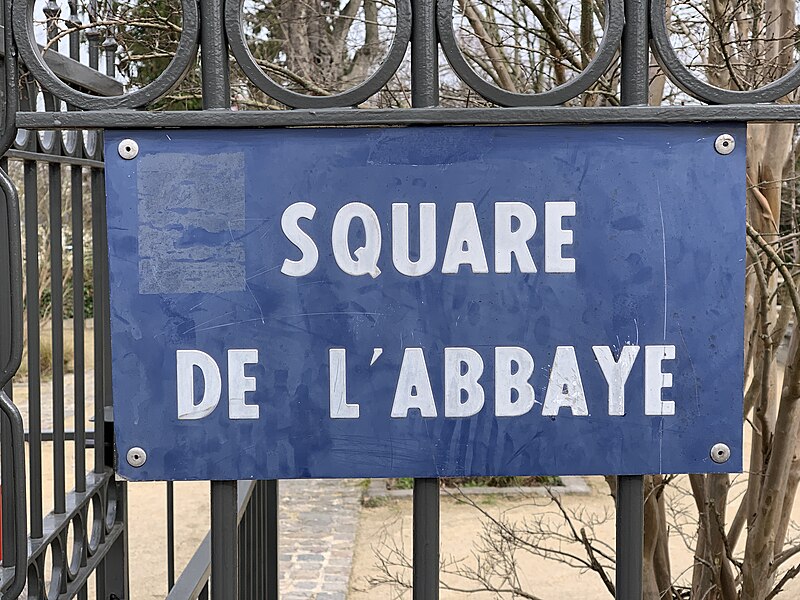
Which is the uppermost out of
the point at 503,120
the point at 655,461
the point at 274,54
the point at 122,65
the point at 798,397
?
the point at 274,54

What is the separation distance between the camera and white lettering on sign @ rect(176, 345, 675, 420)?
1.24 metres

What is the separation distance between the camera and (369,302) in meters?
1.25

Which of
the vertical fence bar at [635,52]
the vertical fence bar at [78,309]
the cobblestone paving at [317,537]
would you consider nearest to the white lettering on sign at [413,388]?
the vertical fence bar at [635,52]

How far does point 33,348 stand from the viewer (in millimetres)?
1886

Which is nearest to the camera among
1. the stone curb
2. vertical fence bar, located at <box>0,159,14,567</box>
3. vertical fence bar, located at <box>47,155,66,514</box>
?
vertical fence bar, located at <box>0,159,14,567</box>

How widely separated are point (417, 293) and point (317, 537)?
20.8ft

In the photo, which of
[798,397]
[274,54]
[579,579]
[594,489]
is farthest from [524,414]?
[274,54]

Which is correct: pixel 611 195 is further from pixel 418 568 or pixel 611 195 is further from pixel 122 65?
pixel 122 65

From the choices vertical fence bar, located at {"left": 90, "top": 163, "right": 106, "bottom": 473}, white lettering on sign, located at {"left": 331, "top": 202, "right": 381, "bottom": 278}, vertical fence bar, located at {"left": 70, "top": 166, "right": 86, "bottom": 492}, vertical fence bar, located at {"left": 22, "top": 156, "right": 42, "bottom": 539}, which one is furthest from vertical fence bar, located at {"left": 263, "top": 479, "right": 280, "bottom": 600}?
white lettering on sign, located at {"left": 331, "top": 202, "right": 381, "bottom": 278}

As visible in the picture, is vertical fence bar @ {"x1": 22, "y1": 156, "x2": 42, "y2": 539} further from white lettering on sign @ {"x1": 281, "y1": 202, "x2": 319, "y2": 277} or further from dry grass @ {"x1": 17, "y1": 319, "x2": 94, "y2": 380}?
dry grass @ {"x1": 17, "y1": 319, "x2": 94, "y2": 380}

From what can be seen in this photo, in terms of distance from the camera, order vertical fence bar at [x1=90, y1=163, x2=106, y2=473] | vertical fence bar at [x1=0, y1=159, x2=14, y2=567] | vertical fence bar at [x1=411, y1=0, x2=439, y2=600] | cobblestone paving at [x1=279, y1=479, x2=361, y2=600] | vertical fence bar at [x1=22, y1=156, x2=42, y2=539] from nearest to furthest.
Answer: vertical fence bar at [x1=411, y1=0, x2=439, y2=600] → vertical fence bar at [x1=0, y1=159, x2=14, y2=567] → vertical fence bar at [x1=22, y1=156, x2=42, y2=539] → vertical fence bar at [x1=90, y1=163, x2=106, y2=473] → cobblestone paving at [x1=279, y1=479, x2=361, y2=600]

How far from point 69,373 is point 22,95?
1301cm

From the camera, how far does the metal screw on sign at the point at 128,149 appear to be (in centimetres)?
123

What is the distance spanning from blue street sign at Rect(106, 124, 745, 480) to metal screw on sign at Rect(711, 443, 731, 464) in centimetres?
9
